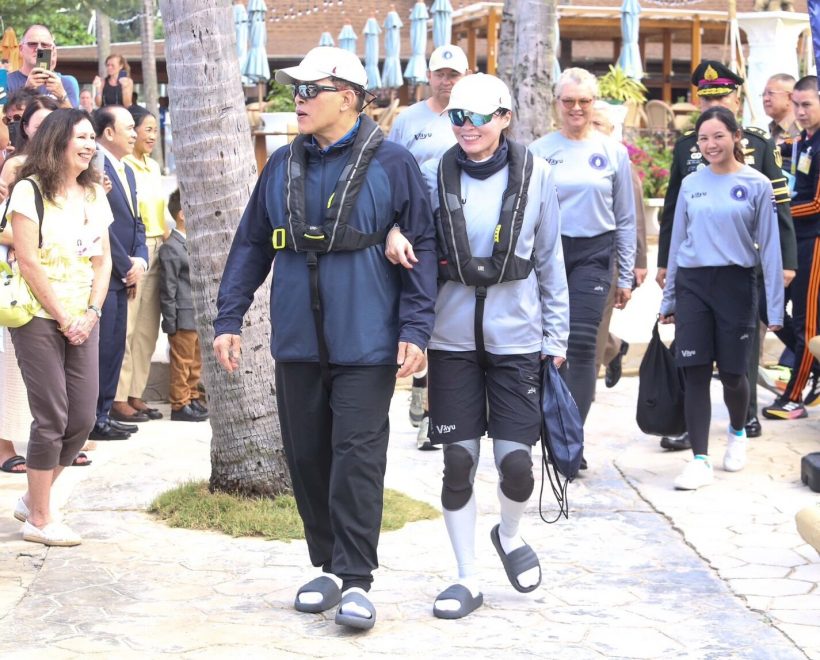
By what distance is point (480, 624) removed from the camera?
4.93 metres

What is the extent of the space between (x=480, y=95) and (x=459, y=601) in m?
1.92

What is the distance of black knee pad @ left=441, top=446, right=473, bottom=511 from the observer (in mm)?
5098

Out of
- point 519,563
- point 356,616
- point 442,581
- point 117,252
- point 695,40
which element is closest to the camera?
point 356,616

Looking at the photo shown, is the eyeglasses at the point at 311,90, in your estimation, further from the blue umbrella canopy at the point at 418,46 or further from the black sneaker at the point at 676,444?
the blue umbrella canopy at the point at 418,46

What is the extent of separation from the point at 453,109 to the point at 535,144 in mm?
2346

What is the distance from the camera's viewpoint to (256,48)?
19391 mm

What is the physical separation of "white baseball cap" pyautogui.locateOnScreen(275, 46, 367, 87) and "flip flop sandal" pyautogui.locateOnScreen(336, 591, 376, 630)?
189 centimetres

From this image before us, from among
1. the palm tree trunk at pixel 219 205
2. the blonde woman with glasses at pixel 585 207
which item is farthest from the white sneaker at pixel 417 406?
the palm tree trunk at pixel 219 205

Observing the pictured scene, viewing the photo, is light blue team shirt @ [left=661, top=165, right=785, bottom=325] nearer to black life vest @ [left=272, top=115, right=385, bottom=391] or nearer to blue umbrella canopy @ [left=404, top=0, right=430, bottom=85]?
black life vest @ [left=272, top=115, right=385, bottom=391]

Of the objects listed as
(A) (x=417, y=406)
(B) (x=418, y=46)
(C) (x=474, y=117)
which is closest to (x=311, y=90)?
(C) (x=474, y=117)

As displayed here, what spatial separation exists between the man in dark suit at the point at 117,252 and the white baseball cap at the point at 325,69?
3.33m

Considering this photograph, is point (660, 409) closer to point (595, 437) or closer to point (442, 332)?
point (595, 437)

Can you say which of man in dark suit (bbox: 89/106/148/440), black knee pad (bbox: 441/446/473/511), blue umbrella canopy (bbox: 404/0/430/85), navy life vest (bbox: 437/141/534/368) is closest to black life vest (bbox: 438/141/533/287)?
navy life vest (bbox: 437/141/534/368)

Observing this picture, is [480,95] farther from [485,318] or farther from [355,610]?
[355,610]
